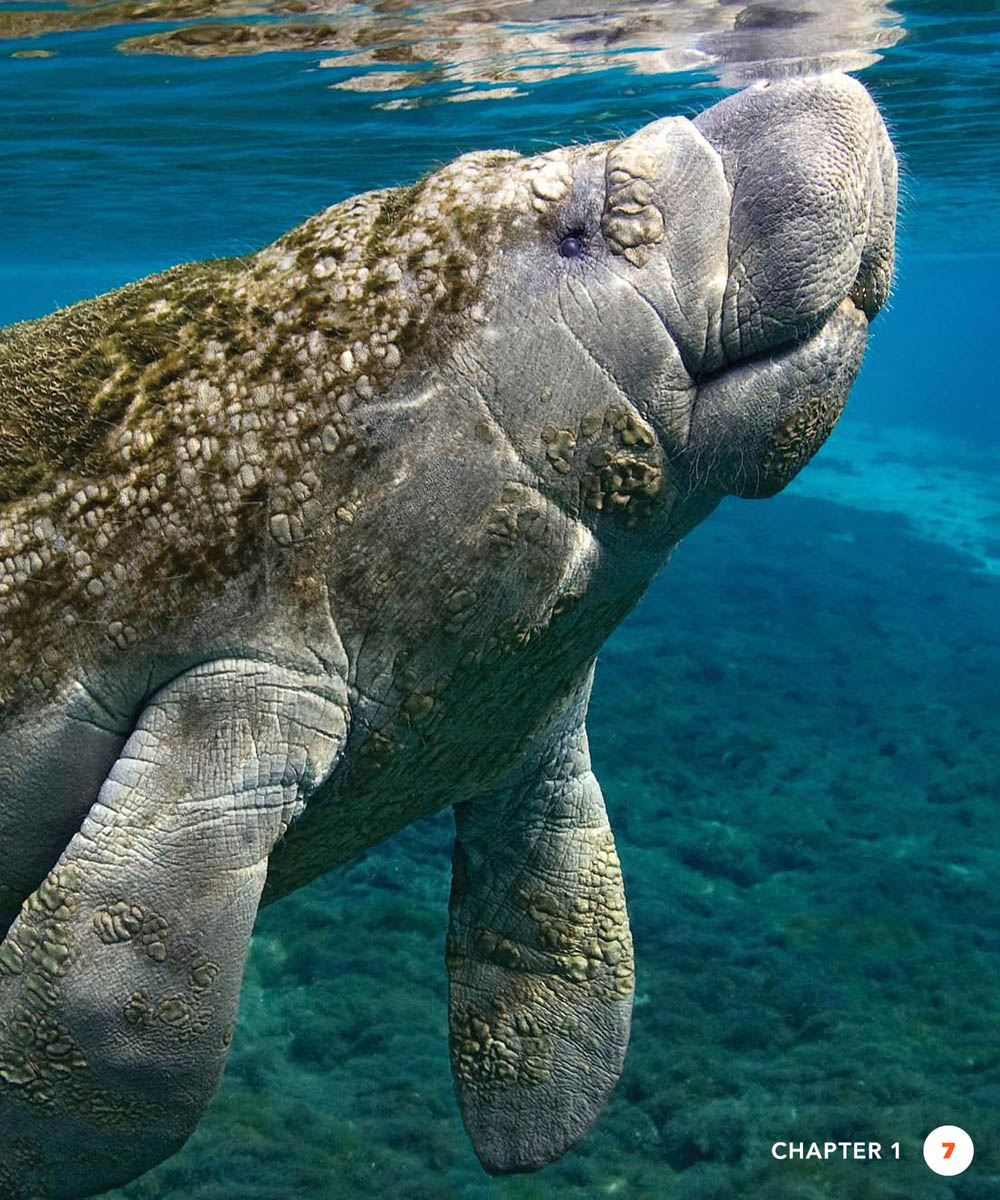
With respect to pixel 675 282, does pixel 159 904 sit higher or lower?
→ lower

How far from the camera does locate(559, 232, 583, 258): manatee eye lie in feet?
6.82

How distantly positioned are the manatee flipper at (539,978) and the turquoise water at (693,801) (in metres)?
1.81

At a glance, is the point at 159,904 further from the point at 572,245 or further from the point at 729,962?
the point at 729,962

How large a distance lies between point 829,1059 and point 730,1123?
1.16 meters

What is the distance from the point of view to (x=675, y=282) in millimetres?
2059

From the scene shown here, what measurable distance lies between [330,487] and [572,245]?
2.09 feet

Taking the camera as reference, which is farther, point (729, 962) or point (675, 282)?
point (729, 962)

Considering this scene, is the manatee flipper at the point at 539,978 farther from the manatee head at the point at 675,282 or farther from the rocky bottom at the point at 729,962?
the rocky bottom at the point at 729,962

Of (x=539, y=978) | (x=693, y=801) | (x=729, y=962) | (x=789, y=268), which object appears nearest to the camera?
(x=789, y=268)

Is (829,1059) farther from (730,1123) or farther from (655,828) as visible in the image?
(655,828)

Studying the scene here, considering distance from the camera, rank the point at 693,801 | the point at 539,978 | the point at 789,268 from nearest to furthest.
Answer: the point at 789,268 → the point at 539,978 → the point at 693,801

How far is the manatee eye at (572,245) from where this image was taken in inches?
81.8

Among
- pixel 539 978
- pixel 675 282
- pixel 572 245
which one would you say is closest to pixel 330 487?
pixel 572 245

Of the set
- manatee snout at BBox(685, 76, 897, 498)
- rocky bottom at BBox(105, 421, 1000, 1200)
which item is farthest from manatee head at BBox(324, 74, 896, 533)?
rocky bottom at BBox(105, 421, 1000, 1200)
